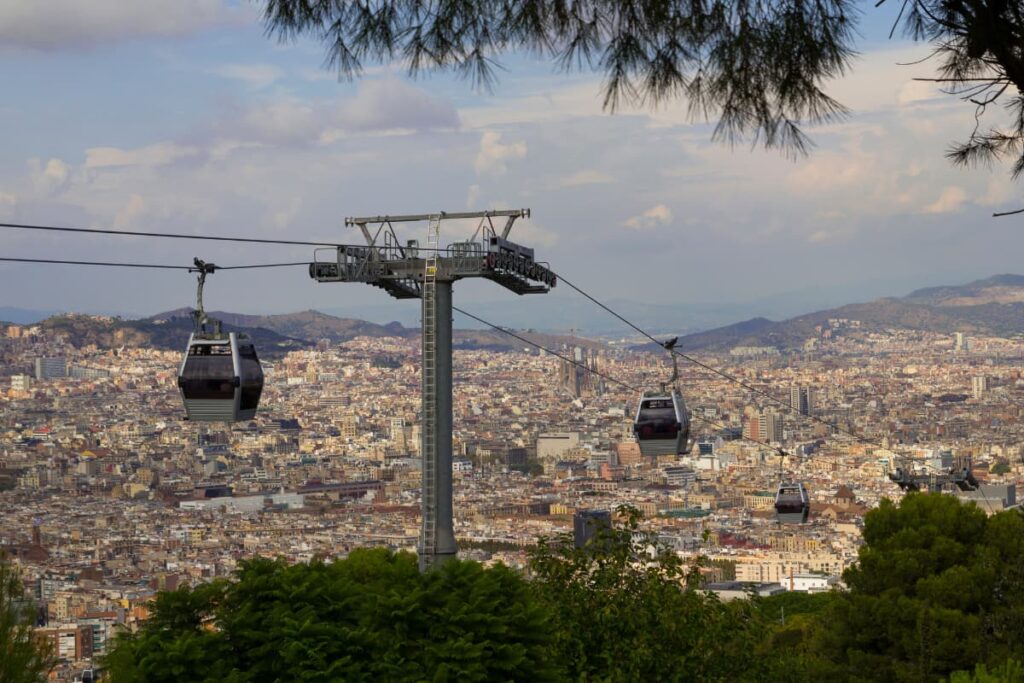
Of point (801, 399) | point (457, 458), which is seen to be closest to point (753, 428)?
point (801, 399)

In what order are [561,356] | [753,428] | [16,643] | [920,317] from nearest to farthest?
[16,643] < [561,356] < [753,428] < [920,317]

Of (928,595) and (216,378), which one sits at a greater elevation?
(216,378)

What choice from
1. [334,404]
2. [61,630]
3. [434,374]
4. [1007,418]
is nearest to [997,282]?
[1007,418]

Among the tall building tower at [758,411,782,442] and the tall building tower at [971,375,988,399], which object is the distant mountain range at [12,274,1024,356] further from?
the tall building tower at [971,375,988,399]

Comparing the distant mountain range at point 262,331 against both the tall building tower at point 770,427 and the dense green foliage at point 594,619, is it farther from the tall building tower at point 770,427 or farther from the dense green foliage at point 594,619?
the dense green foliage at point 594,619

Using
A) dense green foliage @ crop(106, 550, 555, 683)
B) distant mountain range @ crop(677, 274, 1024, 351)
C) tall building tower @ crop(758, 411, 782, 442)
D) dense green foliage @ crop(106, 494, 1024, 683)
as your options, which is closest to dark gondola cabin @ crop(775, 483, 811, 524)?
dense green foliage @ crop(106, 494, 1024, 683)

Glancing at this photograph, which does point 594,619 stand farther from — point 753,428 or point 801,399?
point 801,399

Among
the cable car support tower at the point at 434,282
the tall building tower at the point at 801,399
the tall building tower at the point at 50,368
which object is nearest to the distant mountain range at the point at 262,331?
the tall building tower at the point at 50,368

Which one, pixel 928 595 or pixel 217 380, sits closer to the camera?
pixel 217 380

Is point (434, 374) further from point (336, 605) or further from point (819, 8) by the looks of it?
point (819, 8)
